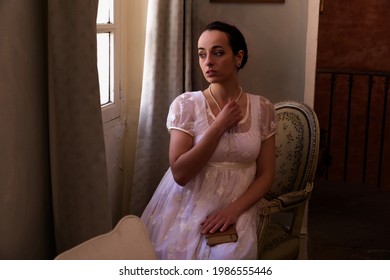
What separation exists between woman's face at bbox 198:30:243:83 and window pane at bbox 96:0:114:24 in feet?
2.27

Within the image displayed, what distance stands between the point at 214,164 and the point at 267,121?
0.26 m

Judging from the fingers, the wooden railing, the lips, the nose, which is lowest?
the wooden railing

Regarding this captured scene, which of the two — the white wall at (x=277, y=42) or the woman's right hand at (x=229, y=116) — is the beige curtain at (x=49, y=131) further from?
the white wall at (x=277, y=42)

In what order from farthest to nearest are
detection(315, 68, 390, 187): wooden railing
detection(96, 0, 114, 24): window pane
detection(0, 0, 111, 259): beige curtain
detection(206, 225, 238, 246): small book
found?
detection(315, 68, 390, 187): wooden railing < detection(96, 0, 114, 24): window pane < detection(206, 225, 238, 246): small book < detection(0, 0, 111, 259): beige curtain

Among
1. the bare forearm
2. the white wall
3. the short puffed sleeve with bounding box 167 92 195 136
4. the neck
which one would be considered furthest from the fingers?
the white wall

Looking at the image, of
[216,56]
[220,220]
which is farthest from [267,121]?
[220,220]

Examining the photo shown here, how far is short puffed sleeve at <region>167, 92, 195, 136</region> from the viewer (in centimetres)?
210

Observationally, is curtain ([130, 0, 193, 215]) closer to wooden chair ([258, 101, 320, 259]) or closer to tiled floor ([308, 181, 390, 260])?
wooden chair ([258, 101, 320, 259])

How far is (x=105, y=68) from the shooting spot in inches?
108

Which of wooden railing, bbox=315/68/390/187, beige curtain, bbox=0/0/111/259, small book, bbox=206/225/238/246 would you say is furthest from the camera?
wooden railing, bbox=315/68/390/187

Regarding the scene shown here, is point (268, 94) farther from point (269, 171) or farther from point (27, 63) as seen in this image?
point (27, 63)

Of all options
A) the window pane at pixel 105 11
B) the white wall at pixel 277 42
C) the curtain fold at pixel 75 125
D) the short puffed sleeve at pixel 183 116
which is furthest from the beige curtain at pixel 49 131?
the white wall at pixel 277 42

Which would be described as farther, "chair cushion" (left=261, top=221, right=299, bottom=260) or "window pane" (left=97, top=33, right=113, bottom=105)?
"window pane" (left=97, top=33, right=113, bottom=105)
